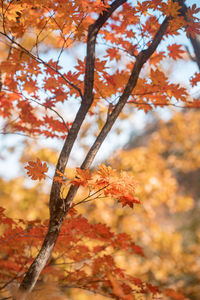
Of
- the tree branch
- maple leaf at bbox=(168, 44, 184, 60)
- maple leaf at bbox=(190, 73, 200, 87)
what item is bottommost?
the tree branch

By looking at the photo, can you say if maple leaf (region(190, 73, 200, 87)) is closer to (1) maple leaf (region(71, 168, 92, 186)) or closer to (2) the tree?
(2) the tree

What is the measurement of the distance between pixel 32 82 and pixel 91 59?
0.62m

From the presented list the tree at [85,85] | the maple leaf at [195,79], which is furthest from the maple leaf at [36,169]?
the maple leaf at [195,79]

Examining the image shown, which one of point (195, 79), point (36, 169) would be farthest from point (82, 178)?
point (195, 79)

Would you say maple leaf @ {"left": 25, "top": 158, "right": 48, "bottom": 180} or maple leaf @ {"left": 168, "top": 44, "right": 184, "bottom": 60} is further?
maple leaf @ {"left": 168, "top": 44, "right": 184, "bottom": 60}

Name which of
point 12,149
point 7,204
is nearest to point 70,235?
point 7,204

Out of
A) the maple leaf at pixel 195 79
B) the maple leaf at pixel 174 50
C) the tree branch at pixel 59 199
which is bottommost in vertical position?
the tree branch at pixel 59 199

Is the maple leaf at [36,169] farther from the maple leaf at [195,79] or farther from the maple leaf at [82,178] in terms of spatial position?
the maple leaf at [195,79]

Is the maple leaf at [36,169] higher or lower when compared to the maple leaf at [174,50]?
lower

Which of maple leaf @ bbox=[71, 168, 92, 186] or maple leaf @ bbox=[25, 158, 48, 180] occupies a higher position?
maple leaf @ bbox=[25, 158, 48, 180]

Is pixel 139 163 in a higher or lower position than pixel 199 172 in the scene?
lower

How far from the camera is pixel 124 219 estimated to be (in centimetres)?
486

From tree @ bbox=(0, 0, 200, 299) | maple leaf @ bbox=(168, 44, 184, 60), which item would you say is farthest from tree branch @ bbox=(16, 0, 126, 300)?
maple leaf @ bbox=(168, 44, 184, 60)

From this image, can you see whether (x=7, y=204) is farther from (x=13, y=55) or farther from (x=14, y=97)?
(x=13, y=55)
